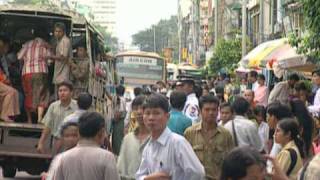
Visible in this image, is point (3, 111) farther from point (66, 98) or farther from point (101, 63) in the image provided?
point (101, 63)

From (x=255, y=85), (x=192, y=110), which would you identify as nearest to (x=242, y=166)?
(x=192, y=110)

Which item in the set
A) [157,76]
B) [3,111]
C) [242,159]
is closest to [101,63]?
[3,111]

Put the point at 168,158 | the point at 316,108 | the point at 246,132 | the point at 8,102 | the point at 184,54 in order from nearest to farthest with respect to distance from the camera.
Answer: the point at 168,158 < the point at 246,132 < the point at 316,108 < the point at 8,102 < the point at 184,54

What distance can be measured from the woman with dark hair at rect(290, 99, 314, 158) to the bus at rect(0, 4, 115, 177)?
5883 mm

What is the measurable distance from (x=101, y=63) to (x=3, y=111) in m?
4.18

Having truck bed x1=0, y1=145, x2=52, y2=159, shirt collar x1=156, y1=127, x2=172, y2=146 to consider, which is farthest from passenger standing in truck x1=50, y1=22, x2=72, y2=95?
shirt collar x1=156, y1=127, x2=172, y2=146

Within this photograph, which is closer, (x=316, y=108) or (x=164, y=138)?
(x=164, y=138)

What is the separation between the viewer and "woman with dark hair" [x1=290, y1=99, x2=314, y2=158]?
7155mm

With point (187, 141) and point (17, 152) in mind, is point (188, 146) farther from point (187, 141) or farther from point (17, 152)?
point (17, 152)

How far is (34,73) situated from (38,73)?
7 centimetres

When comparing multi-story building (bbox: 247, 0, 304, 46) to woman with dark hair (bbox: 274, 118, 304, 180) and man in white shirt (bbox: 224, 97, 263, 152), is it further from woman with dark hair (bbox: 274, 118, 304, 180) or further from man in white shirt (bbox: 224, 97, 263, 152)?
woman with dark hair (bbox: 274, 118, 304, 180)

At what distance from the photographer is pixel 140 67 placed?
132 feet

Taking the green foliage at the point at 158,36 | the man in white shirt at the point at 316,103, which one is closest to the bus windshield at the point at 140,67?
the man in white shirt at the point at 316,103

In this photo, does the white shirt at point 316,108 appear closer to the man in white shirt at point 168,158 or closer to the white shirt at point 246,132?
the white shirt at point 246,132
